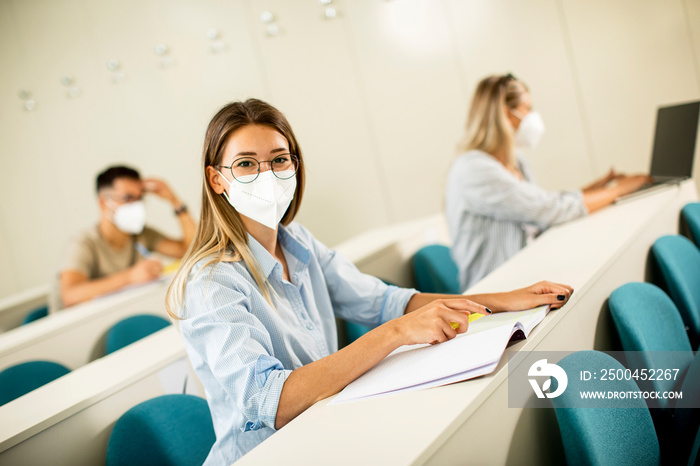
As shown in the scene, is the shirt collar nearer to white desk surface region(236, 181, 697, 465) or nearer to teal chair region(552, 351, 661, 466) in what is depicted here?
white desk surface region(236, 181, 697, 465)

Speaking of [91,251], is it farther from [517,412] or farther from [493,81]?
[517,412]

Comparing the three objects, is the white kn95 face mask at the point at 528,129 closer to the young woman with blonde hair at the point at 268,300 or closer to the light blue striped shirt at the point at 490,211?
the light blue striped shirt at the point at 490,211

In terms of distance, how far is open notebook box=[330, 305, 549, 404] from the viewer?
957 millimetres

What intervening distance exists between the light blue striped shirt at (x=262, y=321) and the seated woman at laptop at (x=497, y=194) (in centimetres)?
99

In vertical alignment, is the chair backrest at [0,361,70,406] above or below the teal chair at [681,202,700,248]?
above

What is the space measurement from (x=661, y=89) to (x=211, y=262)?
3741 mm

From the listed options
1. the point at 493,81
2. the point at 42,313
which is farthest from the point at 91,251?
the point at 493,81

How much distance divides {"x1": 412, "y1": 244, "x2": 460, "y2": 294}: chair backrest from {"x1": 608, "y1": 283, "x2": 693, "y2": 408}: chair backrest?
106 cm

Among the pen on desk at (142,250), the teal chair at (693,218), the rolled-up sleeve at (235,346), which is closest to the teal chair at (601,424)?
the rolled-up sleeve at (235,346)

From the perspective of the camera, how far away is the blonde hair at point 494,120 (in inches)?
96.0

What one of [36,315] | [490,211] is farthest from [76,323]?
[490,211]

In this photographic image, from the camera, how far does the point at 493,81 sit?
8.13 ft

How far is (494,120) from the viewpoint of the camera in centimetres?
245

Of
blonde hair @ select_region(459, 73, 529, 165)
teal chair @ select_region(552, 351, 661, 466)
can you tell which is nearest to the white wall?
blonde hair @ select_region(459, 73, 529, 165)
